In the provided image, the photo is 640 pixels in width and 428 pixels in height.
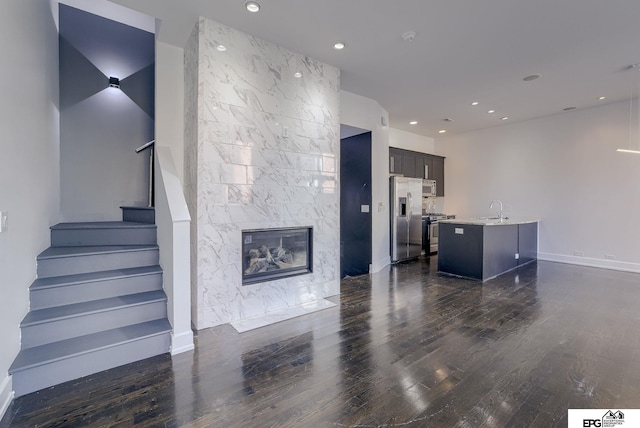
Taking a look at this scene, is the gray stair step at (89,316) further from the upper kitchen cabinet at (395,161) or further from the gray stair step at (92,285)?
the upper kitchen cabinet at (395,161)

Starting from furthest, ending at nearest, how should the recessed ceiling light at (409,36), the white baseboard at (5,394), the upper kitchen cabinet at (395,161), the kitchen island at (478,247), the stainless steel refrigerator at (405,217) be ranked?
the upper kitchen cabinet at (395,161), the stainless steel refrigerator at (405,217), the kitchen island at (478,247), the recessed ceiling light at (409,36), the white baseboard at (5,394)

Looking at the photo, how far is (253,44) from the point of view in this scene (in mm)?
3383

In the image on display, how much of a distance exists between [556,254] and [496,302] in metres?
3.96

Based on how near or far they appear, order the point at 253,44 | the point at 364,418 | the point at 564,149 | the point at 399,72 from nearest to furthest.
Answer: the point at 364,418, the point at 253,44, the point at 399,72, the point at 564,149

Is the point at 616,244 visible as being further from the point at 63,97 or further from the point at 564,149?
the point at 63,97

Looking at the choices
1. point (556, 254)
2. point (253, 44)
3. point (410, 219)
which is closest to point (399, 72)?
point (253, 44)

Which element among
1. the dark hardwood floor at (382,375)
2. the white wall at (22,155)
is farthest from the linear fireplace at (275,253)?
the white wall at (22,155)

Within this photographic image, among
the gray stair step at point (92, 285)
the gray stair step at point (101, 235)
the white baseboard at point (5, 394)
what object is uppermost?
the gray stair step at point (101, 235)

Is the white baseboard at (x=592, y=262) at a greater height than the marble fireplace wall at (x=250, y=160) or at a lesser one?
lesser

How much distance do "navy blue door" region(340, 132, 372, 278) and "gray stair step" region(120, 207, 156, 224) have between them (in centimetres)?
339

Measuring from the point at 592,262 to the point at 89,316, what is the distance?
8.25 m

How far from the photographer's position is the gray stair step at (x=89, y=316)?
221cm

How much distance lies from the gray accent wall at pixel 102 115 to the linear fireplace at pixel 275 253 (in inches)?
80.0

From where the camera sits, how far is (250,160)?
11.0ft
